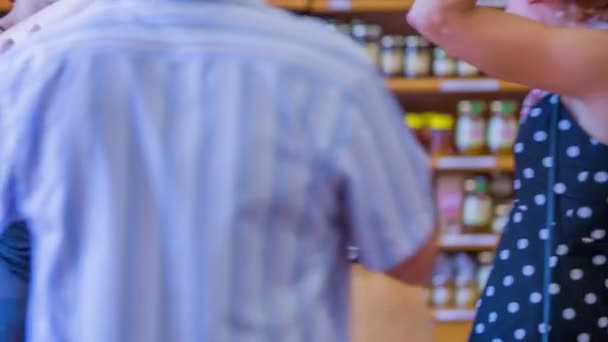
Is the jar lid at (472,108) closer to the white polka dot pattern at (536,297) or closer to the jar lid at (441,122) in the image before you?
the jar lid at (441,122)

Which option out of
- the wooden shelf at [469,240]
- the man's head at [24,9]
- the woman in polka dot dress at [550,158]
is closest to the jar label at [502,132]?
the wooden shelf at [469,240]

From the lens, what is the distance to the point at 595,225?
120 cm

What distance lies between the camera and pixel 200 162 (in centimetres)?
79

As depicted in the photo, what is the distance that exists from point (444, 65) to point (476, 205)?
1.81ft

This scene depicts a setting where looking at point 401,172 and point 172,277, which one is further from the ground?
point 401,172

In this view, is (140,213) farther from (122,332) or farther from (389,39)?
(389,39)

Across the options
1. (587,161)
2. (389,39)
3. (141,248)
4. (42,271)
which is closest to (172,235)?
(141,248)

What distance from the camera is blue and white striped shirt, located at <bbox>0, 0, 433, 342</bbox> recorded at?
79 centimetres

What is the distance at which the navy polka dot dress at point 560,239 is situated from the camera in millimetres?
1191

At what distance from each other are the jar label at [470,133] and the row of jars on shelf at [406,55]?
0.59 feet

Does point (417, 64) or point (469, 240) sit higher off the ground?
point (417, 64)

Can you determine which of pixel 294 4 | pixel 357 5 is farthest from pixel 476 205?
pixel 294 4

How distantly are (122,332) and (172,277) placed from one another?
0.26ft

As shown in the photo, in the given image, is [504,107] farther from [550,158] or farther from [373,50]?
[550,158]
